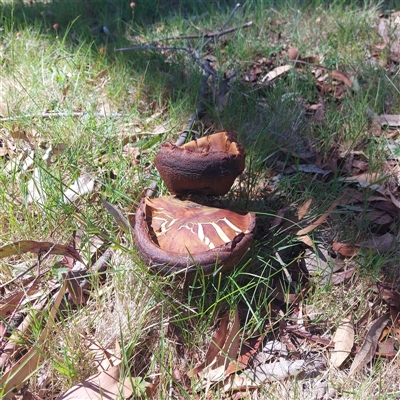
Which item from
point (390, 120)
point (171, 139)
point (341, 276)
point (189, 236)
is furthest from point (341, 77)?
point (189, 236)

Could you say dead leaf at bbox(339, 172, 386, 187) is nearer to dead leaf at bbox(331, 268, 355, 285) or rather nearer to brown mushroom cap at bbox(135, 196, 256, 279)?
dead leaf at bbox(331, 268, 355, 285)

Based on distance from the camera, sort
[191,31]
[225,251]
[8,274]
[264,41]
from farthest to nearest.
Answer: [191,31] < [264,41] < [8,274] < [225,251]

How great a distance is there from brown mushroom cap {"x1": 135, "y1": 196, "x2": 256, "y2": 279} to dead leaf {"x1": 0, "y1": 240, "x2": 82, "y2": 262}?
1.31 feet

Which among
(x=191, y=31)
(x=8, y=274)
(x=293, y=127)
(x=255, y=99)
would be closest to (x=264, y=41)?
(x=191, y=31)

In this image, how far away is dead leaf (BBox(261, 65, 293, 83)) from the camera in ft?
10.7

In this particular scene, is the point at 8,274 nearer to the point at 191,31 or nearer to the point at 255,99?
the point at 255,99

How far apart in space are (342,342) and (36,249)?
1352 millimetres

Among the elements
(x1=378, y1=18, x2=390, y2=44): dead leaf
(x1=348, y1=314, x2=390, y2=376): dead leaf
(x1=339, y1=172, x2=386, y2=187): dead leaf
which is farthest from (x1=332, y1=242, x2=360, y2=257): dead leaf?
(x1=378, y1=18, x2=390, y2=44): dead leaf

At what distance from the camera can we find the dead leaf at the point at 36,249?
192 cm

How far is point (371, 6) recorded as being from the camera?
12.9 ft

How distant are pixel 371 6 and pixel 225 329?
3357 mm

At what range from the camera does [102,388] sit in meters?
1.63

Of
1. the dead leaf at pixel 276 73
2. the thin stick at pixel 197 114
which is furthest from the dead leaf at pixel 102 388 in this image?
the dead leaf at pixel 276 73

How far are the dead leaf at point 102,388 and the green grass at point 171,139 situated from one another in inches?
1.5
